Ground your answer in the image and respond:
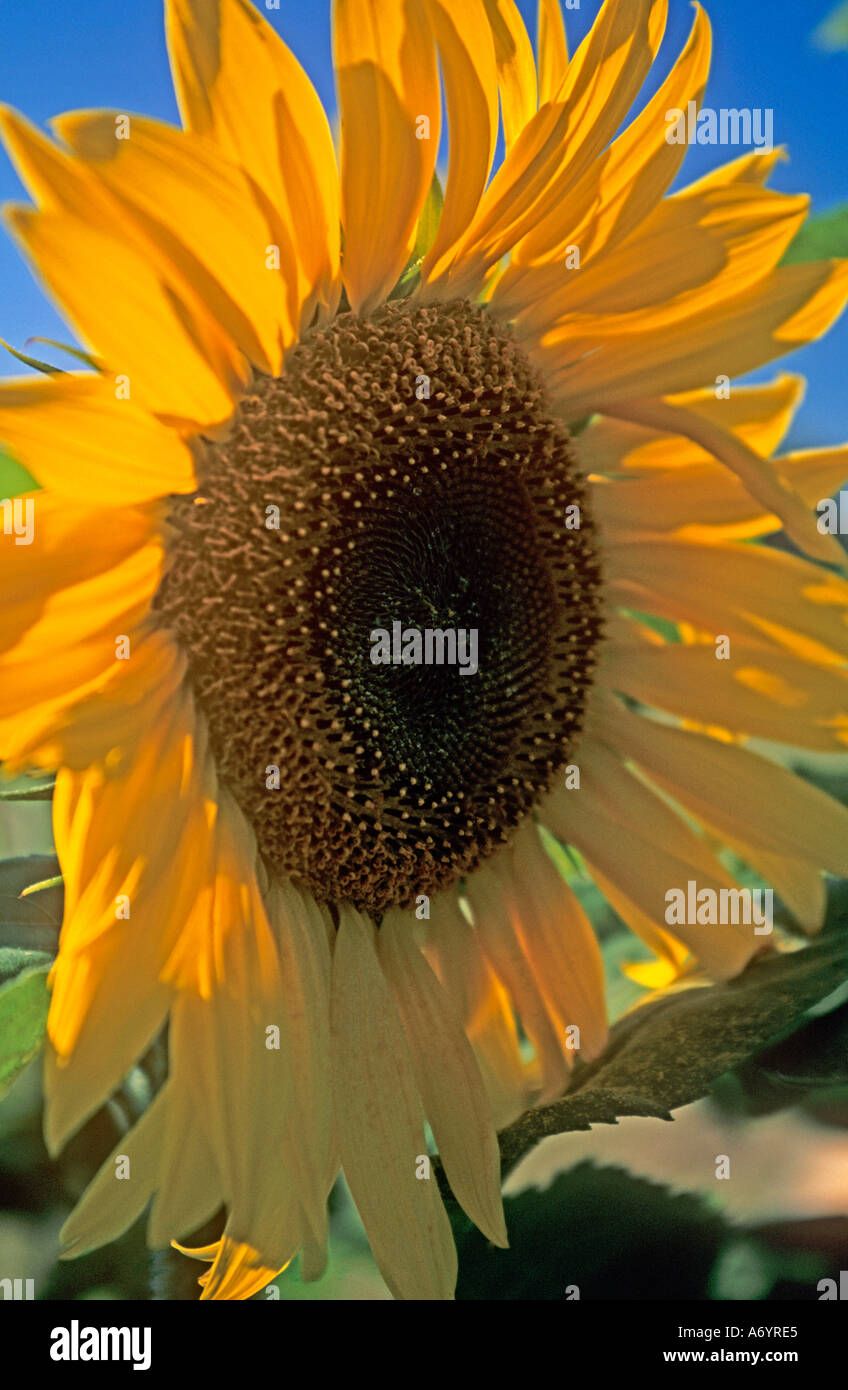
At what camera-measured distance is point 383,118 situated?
0.64m

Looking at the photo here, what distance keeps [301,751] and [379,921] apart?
6.5 inches

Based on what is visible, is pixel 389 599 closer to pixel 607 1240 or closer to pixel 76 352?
pixel 76 352

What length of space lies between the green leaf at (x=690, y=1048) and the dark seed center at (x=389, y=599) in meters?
0.17

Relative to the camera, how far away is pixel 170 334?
1.91 ft

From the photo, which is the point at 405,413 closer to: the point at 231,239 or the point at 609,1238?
the point at 231,239

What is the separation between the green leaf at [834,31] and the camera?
34.9 inches

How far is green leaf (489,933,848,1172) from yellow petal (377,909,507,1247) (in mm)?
28

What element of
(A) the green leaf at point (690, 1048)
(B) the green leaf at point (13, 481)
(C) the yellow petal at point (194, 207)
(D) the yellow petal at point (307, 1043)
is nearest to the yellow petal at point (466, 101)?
(C) the yellow petal at point (194, 207)

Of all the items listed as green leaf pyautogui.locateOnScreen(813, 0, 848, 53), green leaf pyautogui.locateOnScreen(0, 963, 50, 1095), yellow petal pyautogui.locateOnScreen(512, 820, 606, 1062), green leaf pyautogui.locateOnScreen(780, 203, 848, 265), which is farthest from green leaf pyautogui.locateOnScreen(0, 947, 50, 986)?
green leaf pyautogui.locateOnScreen(813, 0, 848, 53)

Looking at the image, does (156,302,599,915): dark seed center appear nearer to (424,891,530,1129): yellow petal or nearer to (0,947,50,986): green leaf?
(424,891,530,1129): yellow petal

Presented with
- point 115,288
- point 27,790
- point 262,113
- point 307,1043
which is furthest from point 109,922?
point 262,113

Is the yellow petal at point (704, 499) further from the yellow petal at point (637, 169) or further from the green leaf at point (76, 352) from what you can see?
the green leaf at point (76, 352)

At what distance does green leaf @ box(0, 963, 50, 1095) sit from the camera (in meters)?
0.68

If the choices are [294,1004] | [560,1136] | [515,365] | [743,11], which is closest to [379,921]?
[294,1004]
